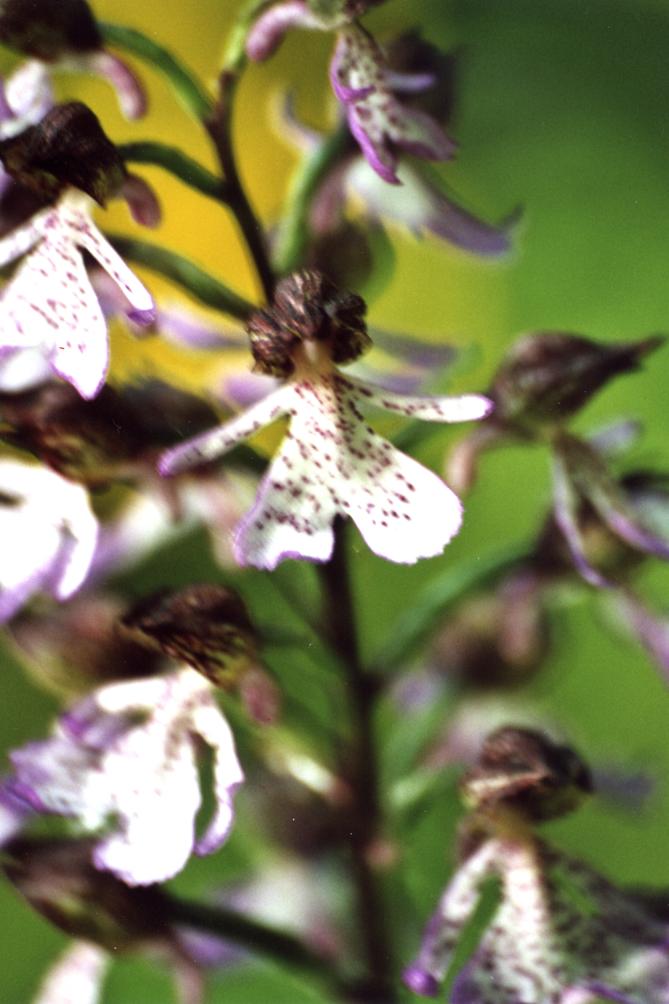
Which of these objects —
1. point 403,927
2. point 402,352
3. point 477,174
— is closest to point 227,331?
point 402,352

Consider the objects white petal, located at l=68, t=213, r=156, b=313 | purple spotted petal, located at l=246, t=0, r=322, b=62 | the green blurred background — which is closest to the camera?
white petal, located at l=68, t=213, r=156, b=313

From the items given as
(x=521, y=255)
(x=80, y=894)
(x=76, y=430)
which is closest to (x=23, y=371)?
(x=76, y=430)

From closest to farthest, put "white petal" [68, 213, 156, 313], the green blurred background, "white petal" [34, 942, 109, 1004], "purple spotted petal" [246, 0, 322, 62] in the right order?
"white petal" [68, 213, 156, 313] < "purple spotted petal" [246, 0, 322, 62] < "white petal" [34, 942, 109, 1004] < the green blurred background

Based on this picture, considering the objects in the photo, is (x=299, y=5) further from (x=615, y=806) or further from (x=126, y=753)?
(x=615, y=806)

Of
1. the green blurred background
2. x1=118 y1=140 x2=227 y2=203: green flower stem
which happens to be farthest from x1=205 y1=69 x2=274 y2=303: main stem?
the green blurred background

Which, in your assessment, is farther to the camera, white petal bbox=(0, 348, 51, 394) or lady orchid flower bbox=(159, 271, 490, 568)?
white petal bbox=(0, 348, 51, 394)

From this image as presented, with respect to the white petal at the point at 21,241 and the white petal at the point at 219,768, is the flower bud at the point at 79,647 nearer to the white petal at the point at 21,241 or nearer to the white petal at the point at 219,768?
the white petal at the point at 219,768

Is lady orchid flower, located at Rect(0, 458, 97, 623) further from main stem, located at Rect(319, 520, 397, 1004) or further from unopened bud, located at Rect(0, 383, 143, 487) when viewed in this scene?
main stem, located at Rect(319, 520, 397, 1004)

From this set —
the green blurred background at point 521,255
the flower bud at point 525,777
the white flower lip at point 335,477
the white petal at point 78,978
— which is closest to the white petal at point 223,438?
the white flower lip at point 335,477
